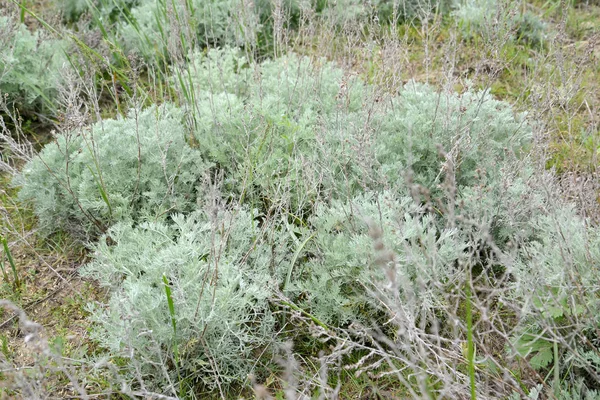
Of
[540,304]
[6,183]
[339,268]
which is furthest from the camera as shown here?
[6,183]

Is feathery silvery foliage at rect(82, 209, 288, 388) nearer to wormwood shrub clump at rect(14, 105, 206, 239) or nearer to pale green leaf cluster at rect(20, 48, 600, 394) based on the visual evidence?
pale green leaf cluster at rect(20, 48, 600, 394)

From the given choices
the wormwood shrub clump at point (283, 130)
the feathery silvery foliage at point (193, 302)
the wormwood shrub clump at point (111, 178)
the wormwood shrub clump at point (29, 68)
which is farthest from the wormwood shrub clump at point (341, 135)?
the wormwood shrub clump at point (29, 68)

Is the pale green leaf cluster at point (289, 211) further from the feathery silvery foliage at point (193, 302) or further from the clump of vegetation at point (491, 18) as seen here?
the clump of vegetation at point (491, 18)

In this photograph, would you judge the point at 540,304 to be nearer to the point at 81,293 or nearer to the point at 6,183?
the point at 81,293

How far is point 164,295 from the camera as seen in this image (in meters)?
2.46

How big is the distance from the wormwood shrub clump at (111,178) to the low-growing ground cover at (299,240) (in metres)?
0.01

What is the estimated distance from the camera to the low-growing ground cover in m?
2.33

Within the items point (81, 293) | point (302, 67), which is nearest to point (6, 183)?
point (81, 293)

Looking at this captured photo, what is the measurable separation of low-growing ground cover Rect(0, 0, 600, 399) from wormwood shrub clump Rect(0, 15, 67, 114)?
28mm

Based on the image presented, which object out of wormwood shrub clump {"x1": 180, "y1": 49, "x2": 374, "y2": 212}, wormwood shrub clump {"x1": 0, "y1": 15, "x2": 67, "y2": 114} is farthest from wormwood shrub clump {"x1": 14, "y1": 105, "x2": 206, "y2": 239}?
wormwood shrub clump {"x1": 0, "y1": 15, "x2": 67, "y2": 114}

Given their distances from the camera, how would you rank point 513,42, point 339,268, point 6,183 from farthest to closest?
point 513,42, point 6,183, point 339,268

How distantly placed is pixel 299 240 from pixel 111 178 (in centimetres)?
115

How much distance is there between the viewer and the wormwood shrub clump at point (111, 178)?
3.11 meters

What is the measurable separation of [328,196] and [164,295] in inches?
43.8
